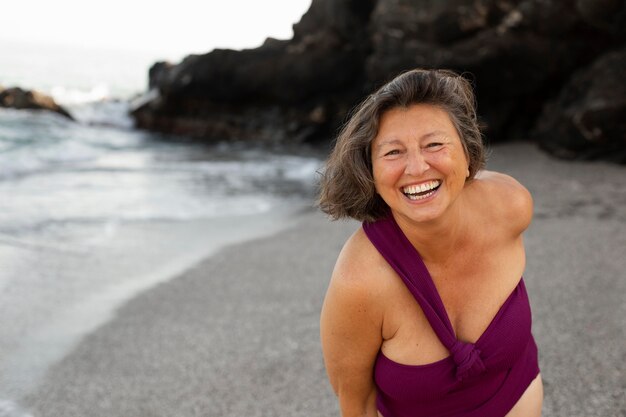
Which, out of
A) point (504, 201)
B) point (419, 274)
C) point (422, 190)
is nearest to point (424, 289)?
point (419, 274)

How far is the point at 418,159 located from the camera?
219 centimetres

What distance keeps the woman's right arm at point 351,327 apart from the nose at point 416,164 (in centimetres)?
34

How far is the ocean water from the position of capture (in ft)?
15.4

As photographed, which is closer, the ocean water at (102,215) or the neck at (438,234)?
the neck at (438,234)

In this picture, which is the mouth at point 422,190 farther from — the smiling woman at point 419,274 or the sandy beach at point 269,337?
the sandy beach at point 269,337

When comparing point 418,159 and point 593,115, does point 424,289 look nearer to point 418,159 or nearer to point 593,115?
point 418,159

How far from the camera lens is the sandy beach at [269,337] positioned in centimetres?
350

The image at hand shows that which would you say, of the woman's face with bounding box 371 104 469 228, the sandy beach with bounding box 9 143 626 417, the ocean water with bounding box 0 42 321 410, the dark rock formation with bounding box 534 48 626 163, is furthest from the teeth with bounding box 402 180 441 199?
the dark rock formation with bounding box 534 48 626 163

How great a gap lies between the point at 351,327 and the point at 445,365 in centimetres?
35

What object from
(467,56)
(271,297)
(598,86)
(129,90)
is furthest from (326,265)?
(129,90)

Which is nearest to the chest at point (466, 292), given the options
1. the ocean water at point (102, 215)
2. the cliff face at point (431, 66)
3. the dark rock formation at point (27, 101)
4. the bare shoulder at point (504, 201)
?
the bare shoulder at point (504, 201)

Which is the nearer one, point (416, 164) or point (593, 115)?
point (416, 164)

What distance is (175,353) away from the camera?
4.15 meters

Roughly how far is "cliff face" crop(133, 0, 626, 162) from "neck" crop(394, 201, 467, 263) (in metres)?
2.63
